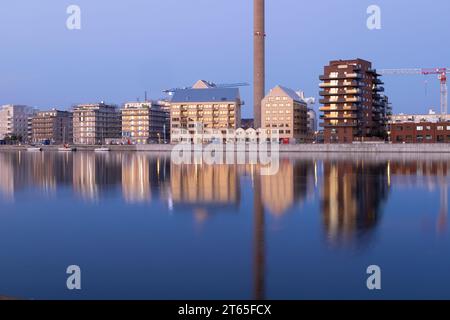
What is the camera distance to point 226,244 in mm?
13570

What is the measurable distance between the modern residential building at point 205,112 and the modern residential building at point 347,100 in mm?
27500

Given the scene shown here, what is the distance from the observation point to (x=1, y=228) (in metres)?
16.4

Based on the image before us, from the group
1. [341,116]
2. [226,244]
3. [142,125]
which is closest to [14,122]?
[142,125]

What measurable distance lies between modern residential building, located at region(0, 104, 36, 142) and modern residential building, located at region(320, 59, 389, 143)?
389 feet

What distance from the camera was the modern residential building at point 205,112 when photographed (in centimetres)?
11644

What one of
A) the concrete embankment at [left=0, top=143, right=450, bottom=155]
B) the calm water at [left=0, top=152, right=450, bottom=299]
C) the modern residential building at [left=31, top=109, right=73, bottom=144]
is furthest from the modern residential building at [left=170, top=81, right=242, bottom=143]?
the calm water at [left=0, top=152, right=450, bottom=299]

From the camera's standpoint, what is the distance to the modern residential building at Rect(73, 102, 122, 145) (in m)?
150

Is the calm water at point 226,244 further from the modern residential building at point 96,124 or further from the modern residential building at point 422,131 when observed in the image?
the modern residential building at point 96,124

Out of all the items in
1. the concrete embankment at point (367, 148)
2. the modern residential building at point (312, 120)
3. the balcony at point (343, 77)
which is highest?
the balcony at point (343, 77)

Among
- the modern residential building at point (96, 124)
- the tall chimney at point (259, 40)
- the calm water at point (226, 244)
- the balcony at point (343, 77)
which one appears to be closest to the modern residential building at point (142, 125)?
the modern residential building at point (96, 124)

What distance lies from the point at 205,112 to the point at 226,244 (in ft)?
346

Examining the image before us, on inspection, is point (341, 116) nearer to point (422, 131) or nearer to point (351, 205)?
point (422, 131)
